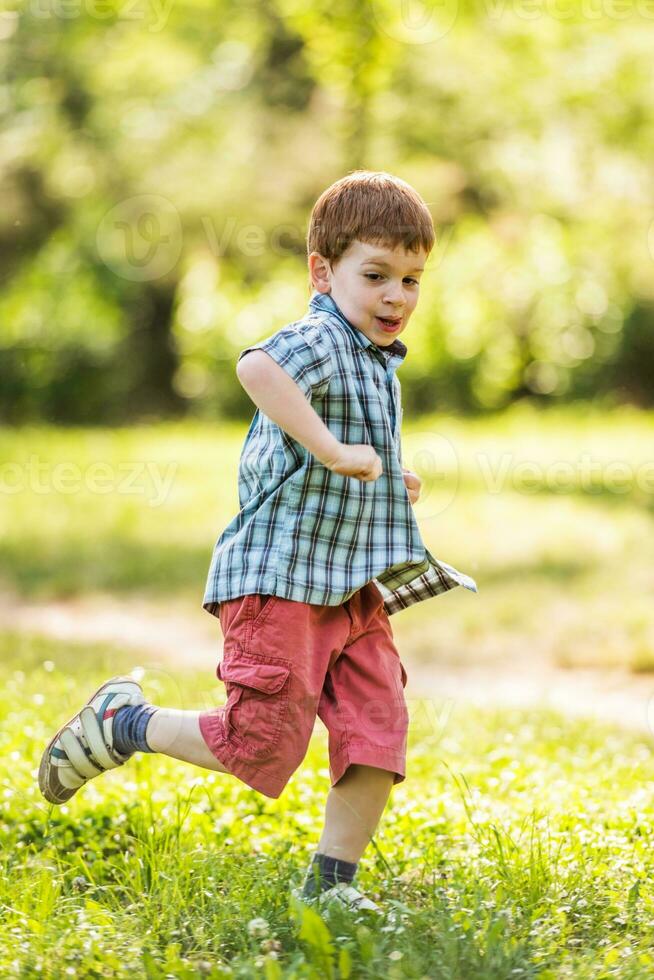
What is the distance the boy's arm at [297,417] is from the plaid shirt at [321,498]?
1.4 inches

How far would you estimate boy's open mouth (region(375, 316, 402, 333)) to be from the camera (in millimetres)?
2795

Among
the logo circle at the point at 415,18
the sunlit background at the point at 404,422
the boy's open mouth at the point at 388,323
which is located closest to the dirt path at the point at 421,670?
the sunlit background at the point at 404,422

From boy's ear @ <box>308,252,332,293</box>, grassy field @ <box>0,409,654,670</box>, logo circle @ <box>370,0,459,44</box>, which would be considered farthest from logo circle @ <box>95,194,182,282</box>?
boy's ear @ <box>308,252,332,293</box>

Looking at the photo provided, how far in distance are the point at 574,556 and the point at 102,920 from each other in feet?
19.3

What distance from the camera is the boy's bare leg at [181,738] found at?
2.72 m

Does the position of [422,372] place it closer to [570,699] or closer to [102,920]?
[570,699]

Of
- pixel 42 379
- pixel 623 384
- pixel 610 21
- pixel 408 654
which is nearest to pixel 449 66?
pixel 610 21

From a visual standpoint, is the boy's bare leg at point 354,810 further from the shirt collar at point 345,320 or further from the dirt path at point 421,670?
the dirt path at point 421,670

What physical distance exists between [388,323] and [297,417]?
1.32 ft

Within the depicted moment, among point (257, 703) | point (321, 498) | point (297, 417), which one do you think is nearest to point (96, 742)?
point (257, 703)

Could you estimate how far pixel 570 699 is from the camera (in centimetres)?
595

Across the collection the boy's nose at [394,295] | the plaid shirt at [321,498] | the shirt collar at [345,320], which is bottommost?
the plaid shirt at [321,498]

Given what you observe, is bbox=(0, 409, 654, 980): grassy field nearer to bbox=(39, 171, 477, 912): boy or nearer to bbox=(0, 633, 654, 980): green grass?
bbox=(0, 633, 654, 980): green grass

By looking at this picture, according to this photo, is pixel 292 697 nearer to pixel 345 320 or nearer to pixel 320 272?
pixel 345 320
